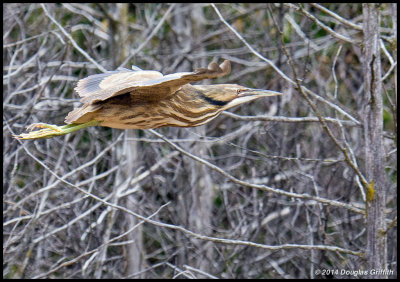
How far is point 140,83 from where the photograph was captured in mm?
2131

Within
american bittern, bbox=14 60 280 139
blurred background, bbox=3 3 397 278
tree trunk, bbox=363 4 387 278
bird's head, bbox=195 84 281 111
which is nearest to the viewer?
american bittern, bbox=14 60 280 139

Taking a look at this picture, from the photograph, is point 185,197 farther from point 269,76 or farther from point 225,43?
point 225,43

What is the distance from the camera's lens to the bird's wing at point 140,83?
196cm

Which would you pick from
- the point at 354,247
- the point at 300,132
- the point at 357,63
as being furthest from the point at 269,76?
the point at 354,247

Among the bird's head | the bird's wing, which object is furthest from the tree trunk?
the bird's wing

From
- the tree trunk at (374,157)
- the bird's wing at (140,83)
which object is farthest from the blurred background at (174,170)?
the bird's wing at (140,83)

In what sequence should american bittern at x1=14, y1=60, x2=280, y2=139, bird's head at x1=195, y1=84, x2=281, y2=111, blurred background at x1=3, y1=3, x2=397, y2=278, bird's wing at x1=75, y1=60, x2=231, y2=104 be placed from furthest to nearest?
blurred background at x1=3, y1=3, x2=397, y2=278, bird's head at x1=195, y1=84, x2=281, y2=111, american bittern at x1=14, y1=60, x2=280, y2=139, bird's wing at x1=75, y1=60, x2=231, y2=104

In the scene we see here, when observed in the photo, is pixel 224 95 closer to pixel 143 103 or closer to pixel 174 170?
pixel 143 103

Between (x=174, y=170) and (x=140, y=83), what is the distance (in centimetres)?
308

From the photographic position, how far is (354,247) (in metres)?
3.72

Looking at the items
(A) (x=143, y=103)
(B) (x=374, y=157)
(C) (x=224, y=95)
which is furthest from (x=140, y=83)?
(B) (x=374, y=157)

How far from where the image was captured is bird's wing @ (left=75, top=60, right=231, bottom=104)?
1.96 metres

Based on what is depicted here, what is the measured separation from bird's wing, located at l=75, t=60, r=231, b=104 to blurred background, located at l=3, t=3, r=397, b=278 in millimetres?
588

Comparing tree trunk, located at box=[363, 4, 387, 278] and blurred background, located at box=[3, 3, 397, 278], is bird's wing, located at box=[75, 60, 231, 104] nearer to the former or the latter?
blurred background, located at box=[3, 3, 397, 278]
